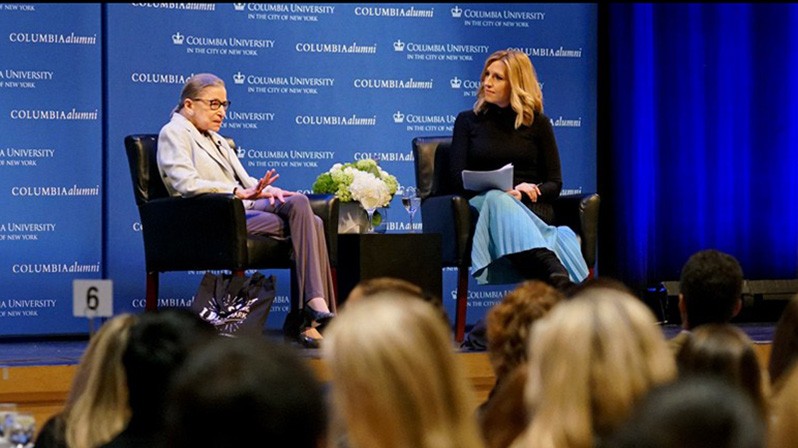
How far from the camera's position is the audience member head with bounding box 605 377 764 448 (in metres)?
0.95

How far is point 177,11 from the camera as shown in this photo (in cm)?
607

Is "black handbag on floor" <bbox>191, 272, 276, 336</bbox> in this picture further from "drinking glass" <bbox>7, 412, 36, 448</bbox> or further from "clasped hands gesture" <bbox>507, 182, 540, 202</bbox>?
"drinking glass" <bbox>7, 412, 36, 448</bbox>

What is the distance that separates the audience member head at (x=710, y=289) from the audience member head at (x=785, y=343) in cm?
53

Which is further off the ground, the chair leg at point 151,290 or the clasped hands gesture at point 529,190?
the clasped hands gesture at point 529,190

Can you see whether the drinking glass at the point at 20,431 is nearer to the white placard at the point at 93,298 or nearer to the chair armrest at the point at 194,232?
the white placard at the point at 93,298

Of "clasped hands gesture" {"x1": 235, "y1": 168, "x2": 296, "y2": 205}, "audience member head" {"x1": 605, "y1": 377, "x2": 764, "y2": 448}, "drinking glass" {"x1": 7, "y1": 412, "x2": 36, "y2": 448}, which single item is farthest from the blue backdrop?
"audience member head" {"x1": 605, "y1": 377, "x2": 764, "y2": 448}

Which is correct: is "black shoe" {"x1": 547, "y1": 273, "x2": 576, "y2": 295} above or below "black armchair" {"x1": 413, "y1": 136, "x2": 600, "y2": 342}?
below

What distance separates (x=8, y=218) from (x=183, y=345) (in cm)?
436

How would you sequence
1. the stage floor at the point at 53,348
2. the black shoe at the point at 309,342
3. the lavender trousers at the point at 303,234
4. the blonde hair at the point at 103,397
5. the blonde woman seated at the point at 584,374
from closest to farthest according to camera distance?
1. the blonde woman seated at the point at 584,374
2. the blonde hair at the point at 103,397
3. the stage floor at the point at 53,348
4. the black shoe at the point at 309,342
5. the lavender trousers at the point at 303,234

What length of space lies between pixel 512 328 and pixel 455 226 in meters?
2.63

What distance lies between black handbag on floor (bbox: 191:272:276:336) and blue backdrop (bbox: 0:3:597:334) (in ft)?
4.09

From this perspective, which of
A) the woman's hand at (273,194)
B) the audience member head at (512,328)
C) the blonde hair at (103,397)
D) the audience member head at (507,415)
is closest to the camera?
the blonde hair at (103,397)

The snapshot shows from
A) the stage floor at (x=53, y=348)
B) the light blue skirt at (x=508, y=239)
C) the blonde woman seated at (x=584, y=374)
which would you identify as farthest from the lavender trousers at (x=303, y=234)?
the blonde woman seated at (x=584, y=374)

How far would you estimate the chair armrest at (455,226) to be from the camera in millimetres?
5004
